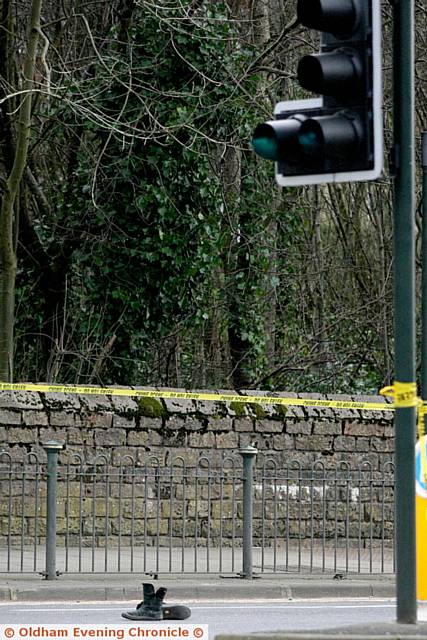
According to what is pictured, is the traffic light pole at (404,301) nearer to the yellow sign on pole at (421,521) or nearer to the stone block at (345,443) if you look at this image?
the yellow sign on pole at (421,521)

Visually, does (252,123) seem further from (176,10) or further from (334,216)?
(334,216)

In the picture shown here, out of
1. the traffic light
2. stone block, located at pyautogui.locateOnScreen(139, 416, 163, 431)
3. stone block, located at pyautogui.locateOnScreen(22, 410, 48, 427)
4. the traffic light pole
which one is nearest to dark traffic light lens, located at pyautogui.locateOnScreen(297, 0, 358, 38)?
the traffic light

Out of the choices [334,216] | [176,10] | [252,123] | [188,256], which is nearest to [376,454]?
[188,256]

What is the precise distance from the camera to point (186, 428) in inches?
658

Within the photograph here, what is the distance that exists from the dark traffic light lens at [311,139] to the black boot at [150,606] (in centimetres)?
458

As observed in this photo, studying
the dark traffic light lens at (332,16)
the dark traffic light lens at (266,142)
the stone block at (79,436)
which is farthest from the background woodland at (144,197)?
the dark traffic light lens at (332,16)

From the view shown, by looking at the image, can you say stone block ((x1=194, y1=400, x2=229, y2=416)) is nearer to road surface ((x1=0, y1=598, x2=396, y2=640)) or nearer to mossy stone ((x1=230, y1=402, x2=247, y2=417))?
mossy stone ((x1=230, y1=402, x2=247, y2=417))

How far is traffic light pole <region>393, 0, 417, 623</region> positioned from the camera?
6.37m

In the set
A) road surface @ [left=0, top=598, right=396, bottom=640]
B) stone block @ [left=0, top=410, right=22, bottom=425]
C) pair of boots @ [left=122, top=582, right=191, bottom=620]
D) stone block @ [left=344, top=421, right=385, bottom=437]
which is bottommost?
road surface @ [left=0, top=598, right=396, bottom=640]

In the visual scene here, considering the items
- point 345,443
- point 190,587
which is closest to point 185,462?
point 345,443

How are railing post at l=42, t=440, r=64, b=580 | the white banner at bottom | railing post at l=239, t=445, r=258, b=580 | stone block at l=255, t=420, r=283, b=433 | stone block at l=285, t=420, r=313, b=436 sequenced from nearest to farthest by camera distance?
the white banner at bottom, railing post at l=42, t=440, r=64, b=580, railing post at l=239, t=445, r=258, b=580, stone block at l=255, t=420, r=283, b=433, stone block at l=285, t=420, r=313, b=436

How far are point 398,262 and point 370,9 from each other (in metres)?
1.19

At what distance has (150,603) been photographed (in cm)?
1009

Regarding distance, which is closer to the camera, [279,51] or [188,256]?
[188,256]
